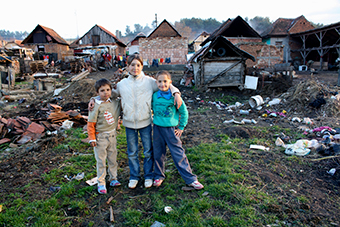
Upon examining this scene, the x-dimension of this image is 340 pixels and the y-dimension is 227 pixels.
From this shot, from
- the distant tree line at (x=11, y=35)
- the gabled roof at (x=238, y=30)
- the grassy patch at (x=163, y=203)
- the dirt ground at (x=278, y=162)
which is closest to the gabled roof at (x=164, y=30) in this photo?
the gabled roof at (x=238, y=30)

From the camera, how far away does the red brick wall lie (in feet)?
A: 83.8

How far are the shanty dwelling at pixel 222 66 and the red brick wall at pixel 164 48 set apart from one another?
14069 mm

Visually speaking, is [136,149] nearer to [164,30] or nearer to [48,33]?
[164,30]

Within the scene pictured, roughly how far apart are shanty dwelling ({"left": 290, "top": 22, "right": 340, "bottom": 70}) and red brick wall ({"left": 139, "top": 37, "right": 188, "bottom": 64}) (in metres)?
14.0

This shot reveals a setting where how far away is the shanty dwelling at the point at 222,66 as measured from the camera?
39.3 feet

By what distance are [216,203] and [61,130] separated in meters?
5.26

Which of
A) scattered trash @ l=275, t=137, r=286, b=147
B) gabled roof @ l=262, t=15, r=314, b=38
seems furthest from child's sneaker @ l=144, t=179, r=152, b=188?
gabled roof @ l=262, t=15, r=314, b=38

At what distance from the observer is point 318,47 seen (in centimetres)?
2244

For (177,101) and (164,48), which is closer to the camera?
(177,101)

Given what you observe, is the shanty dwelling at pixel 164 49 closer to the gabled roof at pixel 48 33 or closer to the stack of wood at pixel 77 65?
the stack of wood at pixel 77 65

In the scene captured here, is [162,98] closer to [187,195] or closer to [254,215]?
[187,195]

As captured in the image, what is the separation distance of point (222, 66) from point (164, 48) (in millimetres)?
15018

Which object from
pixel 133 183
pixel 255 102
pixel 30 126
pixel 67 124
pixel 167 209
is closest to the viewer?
pixel 167 209

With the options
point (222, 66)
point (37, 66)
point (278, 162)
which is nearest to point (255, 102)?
point (222, 66)
